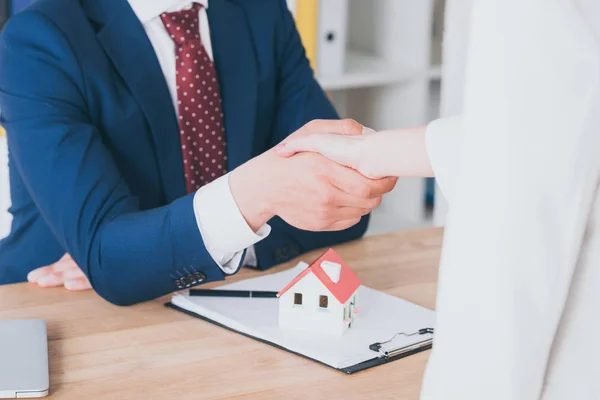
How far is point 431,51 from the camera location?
3.14 m

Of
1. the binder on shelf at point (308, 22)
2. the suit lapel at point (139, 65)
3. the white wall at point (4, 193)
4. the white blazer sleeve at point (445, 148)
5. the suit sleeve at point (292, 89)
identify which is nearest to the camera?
the white blazer sleeve at point (445, 148)

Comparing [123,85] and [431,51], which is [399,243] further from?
[431,51]

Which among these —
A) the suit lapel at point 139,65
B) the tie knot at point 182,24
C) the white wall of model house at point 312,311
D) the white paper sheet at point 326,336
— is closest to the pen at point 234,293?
the white paper sheet at point 326,336

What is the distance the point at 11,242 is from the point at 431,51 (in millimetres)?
1821

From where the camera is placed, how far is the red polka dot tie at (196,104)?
1672 mm

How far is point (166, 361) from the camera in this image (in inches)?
45.2

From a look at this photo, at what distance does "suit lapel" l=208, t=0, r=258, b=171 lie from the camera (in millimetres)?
1746

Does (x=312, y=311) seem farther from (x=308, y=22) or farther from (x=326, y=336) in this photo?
(x=308, y=22)

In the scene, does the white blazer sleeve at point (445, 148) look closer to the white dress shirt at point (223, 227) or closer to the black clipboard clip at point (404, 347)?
the black clipboard clip at point (404, 347)

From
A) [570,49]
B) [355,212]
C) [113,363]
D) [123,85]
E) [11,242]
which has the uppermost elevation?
[570,49]

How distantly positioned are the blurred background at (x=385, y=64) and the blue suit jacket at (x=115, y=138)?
0.82 metres

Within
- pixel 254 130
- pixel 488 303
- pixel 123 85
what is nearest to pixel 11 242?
pixel 123 85

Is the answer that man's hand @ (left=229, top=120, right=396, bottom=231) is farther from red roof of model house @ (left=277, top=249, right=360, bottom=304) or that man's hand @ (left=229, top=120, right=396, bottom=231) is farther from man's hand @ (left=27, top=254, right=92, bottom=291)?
man's hand @ (left=27, top=254, right=92, bottom=291)

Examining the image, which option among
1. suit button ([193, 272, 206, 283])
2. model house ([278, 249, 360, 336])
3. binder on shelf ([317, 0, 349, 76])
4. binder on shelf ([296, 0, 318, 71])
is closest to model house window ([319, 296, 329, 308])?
model house ([278, 249, 360, 336])
